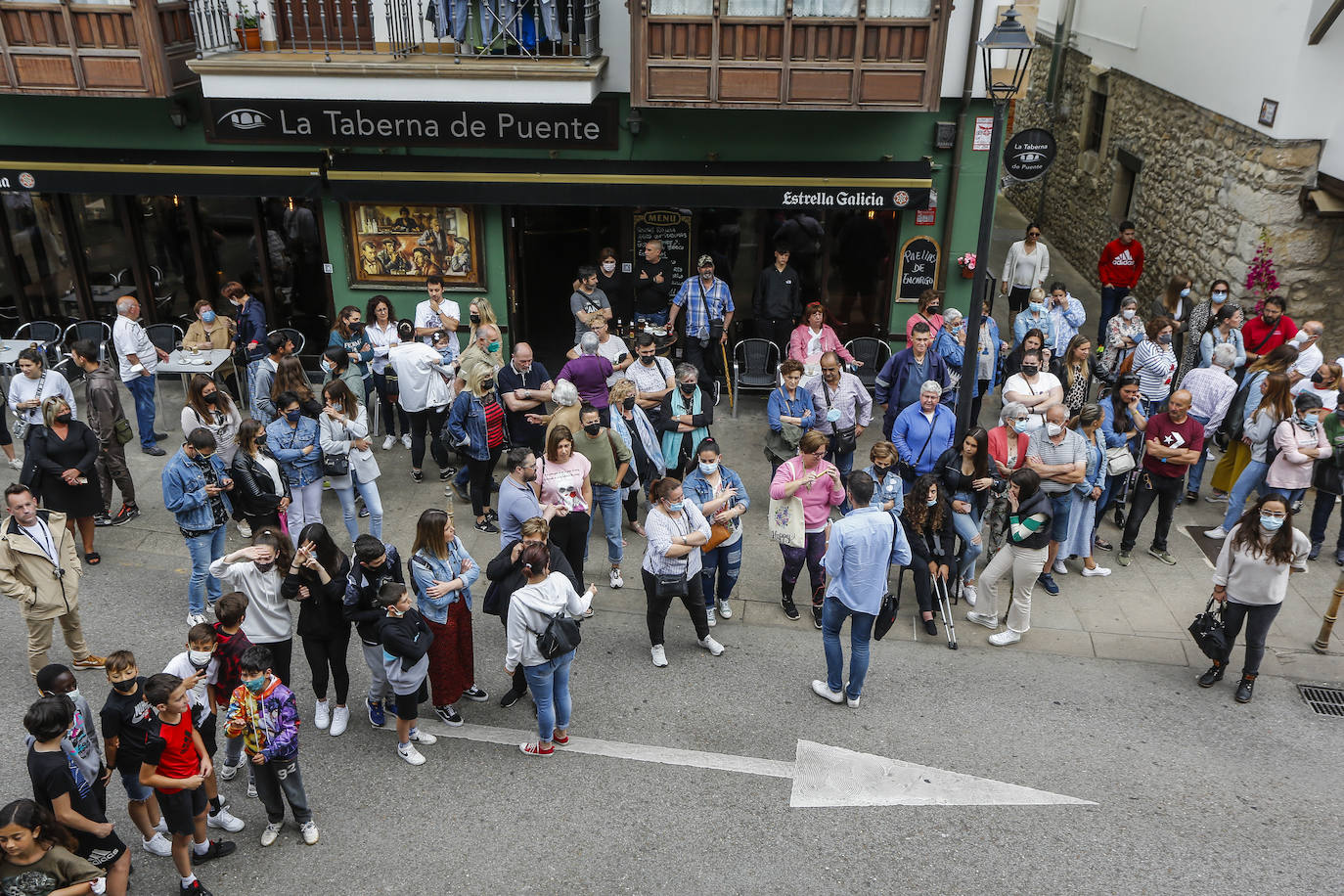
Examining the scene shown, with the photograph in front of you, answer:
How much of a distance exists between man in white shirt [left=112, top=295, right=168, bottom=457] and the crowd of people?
0.16 feet

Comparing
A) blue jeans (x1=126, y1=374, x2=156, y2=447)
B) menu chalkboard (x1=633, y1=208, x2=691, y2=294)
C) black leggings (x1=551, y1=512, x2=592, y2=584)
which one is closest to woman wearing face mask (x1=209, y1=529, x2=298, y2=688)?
black leggings (x1=551, y1=512, x2=592, y2=584)

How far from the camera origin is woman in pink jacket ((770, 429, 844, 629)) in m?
8.38

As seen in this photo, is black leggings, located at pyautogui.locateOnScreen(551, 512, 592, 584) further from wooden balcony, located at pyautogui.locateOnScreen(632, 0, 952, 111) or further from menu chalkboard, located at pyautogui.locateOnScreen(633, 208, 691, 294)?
menu chalkboard, located at pyautogui.locateOnScreen(633, 208, 691, 294)

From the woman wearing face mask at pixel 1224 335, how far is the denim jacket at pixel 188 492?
9969 millimetres

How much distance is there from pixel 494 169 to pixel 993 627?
789 cm

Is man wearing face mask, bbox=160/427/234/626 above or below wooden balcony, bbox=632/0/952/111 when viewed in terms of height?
below

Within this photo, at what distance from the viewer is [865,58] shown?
11125 millimetres

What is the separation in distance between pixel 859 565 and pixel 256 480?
4.90m

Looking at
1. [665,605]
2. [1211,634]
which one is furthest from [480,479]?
[1211,634]

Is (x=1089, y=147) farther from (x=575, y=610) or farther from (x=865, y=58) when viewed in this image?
(x=575, y=610)

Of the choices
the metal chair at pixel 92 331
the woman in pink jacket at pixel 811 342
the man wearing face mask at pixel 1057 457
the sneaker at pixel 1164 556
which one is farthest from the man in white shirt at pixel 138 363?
the sneaker at pixel 1164 556

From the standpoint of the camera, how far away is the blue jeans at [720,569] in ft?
27.7

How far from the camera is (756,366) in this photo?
12867mm

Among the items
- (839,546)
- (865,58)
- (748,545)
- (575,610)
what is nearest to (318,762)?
(575,610)
